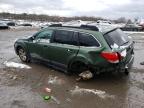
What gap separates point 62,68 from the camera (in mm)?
8312

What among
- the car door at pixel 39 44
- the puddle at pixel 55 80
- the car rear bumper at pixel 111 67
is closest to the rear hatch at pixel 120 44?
the car rear bumper at pixel 111 67

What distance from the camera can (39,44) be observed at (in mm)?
9086

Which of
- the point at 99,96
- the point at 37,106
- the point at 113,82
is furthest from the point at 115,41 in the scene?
the point at 37,106

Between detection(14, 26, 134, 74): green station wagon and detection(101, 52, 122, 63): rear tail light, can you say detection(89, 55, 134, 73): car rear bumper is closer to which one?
detection(14, 26, 134, 74): green station wagon

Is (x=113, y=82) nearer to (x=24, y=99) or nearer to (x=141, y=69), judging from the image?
(x=141, y=69)

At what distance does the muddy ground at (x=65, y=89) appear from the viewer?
6156 mm

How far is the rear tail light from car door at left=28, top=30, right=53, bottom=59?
2.41 metres

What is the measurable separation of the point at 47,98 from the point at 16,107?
830 mm

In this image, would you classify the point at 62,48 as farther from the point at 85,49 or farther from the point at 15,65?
the point at 15,65

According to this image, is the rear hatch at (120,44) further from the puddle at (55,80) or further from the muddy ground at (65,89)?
the puddle at (55,80)

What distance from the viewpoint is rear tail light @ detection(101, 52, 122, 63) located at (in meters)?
6.96

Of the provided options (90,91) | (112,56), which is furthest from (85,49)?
(90,91)

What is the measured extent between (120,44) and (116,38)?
0.79 feet

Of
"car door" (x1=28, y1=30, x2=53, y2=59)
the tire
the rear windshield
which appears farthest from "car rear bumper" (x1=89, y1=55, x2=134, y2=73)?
the tire
